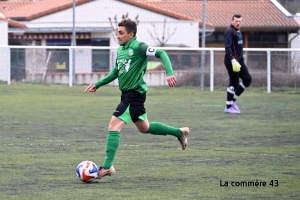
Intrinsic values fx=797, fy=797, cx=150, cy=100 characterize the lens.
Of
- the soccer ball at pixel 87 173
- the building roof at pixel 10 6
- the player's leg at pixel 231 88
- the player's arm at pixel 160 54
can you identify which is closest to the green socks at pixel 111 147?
the soccer ball at pixel 87 173

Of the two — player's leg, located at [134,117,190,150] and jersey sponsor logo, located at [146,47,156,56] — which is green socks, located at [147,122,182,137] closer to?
player's leg, located at [134,117,190,150]

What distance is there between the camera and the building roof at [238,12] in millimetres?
41219

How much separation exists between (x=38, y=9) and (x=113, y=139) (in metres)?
31.3

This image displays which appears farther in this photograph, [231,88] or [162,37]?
[162,37]

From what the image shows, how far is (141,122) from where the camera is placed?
8.70 meters

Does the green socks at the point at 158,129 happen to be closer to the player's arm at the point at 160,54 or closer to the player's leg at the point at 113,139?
the player's leg at the point at 113,139

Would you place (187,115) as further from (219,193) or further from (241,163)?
(219,193)

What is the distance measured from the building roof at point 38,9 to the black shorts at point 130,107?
27.8 metres

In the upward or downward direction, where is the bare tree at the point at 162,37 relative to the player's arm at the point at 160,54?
upward

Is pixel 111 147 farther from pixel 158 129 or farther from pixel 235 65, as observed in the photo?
pixel 235 65

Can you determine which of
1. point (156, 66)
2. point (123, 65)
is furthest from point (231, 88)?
point (156, 66)

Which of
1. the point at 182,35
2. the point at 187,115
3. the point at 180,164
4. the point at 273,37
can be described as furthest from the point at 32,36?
the point at 180,164

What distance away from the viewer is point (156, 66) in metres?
29.1

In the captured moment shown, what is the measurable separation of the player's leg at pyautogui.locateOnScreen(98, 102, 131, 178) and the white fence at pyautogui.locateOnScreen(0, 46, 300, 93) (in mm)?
16552
